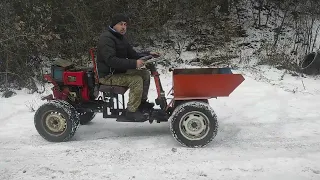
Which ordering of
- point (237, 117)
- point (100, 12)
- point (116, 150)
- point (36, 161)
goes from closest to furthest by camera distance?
1. point (36, 161)
2. point (116, 150)
3. point (237, 117)
4. point (100, 12)

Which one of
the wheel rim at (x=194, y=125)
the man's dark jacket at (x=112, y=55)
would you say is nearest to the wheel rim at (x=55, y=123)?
the man's dark jacket at (x=112, y=55)

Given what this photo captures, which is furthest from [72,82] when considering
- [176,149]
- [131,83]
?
[176,149]

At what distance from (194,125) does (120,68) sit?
125 centimetres

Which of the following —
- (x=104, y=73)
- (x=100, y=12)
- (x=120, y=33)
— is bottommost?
(x=104, y=73)

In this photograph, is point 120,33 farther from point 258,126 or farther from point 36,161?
point 258,126

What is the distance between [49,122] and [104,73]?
1041 mm

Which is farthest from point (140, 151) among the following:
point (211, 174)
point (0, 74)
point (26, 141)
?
point (0, 74)

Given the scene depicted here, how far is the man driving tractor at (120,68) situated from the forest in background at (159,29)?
2.40 m

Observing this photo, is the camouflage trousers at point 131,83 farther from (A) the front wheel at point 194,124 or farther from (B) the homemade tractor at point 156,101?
(A) the front wheel at point 194,124

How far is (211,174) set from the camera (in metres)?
3.92

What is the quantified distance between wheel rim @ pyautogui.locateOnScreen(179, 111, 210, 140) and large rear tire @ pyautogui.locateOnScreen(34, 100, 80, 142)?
5.03 ft

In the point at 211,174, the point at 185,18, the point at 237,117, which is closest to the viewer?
the point at 211,174

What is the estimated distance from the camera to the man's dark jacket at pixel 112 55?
4723 mm

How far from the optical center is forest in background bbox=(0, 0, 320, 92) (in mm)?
8031
